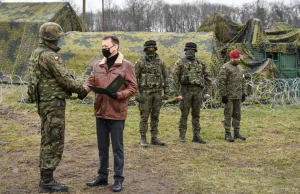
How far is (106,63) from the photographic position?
4.99 meters

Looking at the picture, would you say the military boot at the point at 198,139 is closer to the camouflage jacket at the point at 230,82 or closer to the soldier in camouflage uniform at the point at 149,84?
the soldier in camouflage uniform at the point at 149,84

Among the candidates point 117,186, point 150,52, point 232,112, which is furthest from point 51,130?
point 232,112

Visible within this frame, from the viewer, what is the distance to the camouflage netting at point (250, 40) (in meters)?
14.2

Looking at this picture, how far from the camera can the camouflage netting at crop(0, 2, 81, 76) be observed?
16.2 metres

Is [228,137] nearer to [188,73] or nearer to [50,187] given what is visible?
[188,73]

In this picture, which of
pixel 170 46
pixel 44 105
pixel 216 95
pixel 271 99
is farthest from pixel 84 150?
pixel 271 99

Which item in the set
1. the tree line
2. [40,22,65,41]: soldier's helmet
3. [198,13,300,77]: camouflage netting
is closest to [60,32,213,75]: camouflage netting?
[198,13,300,77]: camouflage netting

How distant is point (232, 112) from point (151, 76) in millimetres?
1928

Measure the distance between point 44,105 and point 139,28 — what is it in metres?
49.4

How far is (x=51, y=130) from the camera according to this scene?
15.4ft

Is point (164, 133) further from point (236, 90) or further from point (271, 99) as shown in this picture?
point (271, 99)

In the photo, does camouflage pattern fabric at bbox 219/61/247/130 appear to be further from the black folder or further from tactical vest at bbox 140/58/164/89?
the black folder

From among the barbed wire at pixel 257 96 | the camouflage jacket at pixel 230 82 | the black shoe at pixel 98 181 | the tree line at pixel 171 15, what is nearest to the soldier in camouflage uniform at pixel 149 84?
the camouflage jacket at pixel 230 82

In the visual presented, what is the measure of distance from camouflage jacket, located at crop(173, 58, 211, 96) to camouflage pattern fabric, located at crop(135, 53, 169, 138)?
0.26 meters
